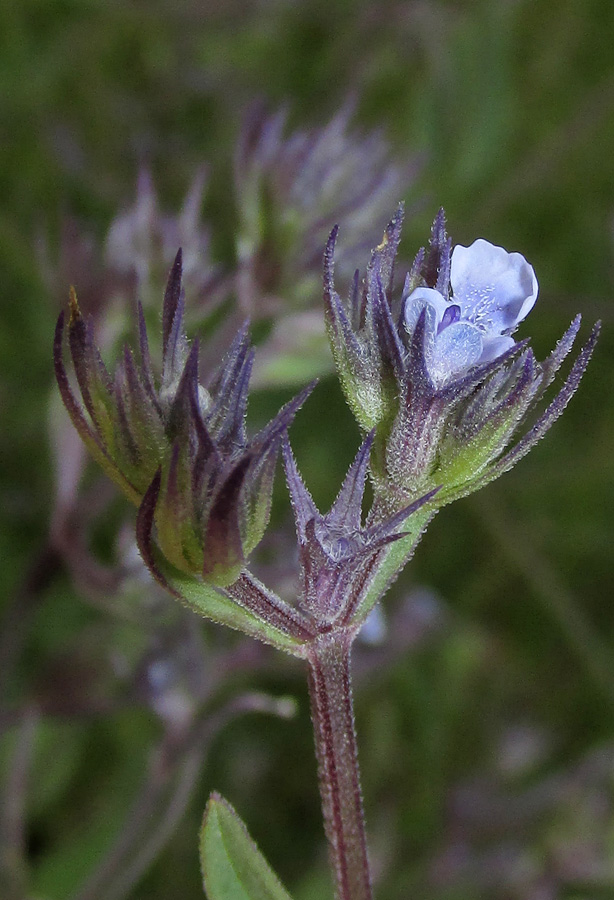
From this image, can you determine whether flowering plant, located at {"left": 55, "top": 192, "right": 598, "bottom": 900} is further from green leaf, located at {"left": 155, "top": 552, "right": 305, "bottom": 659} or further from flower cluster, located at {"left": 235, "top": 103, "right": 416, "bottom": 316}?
flower cluster, located at {"left": 235, "top": 103, "right": 416, "bottom": 316}

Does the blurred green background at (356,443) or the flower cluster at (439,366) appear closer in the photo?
the flower cluster at (439,366)

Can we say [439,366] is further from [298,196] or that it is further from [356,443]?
[356,443]

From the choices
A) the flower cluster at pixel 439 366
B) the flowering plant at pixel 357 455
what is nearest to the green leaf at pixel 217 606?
Answer: the flowering plant at pixel 357 455

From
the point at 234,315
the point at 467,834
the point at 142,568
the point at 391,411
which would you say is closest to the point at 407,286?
the point at 391,411

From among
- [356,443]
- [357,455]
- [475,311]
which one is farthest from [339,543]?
[356,443]

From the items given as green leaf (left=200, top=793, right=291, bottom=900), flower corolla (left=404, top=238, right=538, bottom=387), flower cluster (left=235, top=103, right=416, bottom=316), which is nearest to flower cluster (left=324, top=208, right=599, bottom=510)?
flower corolla (left=404, top=238, right=538, bottom=387)

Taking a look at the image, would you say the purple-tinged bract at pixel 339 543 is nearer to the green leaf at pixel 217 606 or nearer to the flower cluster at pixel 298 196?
the green leaf at pixel 217 606

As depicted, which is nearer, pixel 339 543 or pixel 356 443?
pixel 339 543
